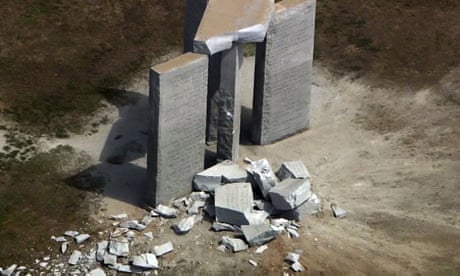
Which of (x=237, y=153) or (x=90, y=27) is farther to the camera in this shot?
(x=90, y=27)

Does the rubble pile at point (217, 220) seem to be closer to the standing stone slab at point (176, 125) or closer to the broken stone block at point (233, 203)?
the broken stone block at point (233, 203)

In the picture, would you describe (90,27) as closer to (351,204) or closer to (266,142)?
(266,142)

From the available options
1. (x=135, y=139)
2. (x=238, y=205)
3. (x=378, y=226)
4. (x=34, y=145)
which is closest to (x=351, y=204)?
(x=378, y=226)

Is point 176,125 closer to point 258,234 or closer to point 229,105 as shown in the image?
point 229,105

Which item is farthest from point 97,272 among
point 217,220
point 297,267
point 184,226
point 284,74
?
point 284,74

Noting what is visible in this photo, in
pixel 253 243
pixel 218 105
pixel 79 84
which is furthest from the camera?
pixel 79 84

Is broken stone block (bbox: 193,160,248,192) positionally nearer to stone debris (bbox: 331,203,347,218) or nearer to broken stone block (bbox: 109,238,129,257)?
stone debris (bbox: 331,203,347,218)
